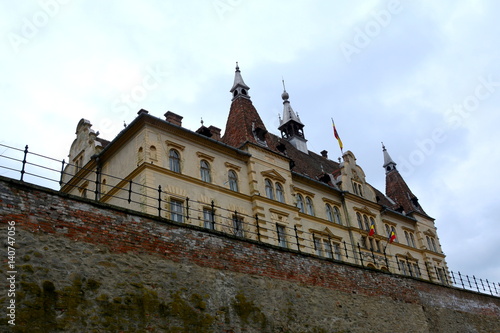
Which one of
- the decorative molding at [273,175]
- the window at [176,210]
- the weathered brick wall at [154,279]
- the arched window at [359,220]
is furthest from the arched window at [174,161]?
the arched window at [359,220]

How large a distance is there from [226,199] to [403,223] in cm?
2052

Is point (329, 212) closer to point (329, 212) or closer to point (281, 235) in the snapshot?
point (329, 212)

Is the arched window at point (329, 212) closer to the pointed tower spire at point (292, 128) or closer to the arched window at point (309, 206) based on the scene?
the arched window at point (309, 206)

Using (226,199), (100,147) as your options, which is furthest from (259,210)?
(100,147)

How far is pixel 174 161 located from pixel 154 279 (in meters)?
14.0

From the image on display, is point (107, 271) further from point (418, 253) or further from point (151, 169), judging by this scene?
point (418, 253)

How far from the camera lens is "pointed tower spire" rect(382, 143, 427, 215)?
150ft

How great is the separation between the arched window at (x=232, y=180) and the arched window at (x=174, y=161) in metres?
3.43

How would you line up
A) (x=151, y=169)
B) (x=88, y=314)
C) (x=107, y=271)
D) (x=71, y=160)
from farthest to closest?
(x=71, y=160)
(x=151, y=169)
(x=107, y=271)
(x=88, y=314)

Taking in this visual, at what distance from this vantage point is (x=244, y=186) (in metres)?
29.8

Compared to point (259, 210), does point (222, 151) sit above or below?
above

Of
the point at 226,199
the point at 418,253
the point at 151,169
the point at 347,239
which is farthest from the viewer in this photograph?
the point at 418,253

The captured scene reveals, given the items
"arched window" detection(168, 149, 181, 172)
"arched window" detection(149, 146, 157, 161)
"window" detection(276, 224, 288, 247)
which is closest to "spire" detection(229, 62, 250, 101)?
"arched window" detection(168, 149, 181, 172)

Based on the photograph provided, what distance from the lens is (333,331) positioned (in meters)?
17.5
